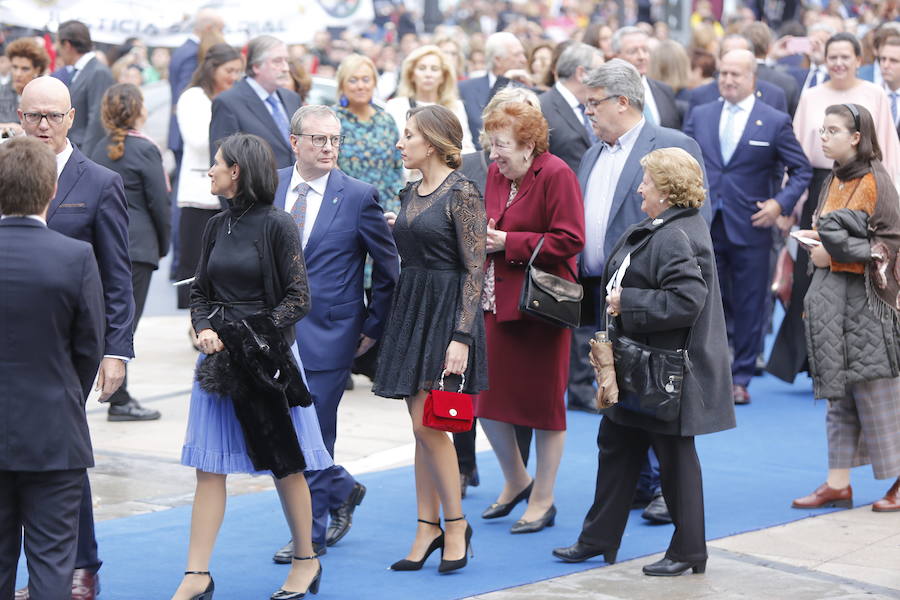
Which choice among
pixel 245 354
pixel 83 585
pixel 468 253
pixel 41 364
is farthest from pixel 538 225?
pixel 41 364

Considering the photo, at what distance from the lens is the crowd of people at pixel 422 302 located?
4.59 m

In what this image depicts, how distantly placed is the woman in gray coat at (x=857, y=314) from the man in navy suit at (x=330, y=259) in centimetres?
228

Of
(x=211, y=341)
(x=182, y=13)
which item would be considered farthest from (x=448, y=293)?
(x=182, y=13)

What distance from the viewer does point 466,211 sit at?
19.1ft

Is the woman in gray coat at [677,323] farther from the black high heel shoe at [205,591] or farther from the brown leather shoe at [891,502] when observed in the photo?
the black high heel shoe at [205,591]

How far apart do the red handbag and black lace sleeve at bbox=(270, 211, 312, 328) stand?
667mm

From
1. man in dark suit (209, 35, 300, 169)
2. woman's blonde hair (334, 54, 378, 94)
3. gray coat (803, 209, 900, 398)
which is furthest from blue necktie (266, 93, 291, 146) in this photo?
gray coat (803, 209, 900, 398)

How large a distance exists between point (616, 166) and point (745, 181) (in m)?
2.99

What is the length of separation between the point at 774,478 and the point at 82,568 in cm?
391

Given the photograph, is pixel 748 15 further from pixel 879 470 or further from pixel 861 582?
pixel 861 582

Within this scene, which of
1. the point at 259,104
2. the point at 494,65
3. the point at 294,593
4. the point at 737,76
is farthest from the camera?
the point at 494,65

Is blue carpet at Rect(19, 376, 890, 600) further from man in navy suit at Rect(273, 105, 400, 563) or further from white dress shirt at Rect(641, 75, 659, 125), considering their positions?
white dress shirt at Rect(641, 75, 659, 125)

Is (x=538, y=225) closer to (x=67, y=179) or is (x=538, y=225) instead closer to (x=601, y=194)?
(x=601, y=194)

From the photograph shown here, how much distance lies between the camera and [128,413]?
29.5 ft
